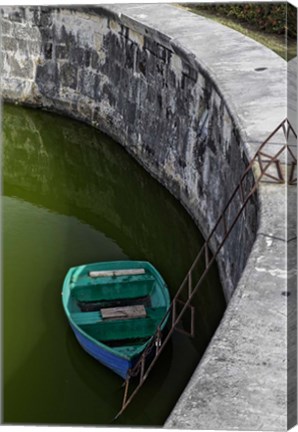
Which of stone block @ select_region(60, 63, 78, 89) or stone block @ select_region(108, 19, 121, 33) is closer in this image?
stone block @ select_region(108, 19, 121, 33)

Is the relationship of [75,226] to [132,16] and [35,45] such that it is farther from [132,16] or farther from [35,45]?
[35,45]

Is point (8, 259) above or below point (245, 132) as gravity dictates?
below

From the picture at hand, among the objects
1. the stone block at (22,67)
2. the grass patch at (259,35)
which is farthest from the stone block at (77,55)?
the grass patch at (259,35)

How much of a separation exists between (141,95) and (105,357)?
6068mm

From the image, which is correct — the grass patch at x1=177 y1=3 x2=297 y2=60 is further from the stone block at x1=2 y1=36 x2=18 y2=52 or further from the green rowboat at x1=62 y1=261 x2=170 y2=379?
the green rowboat at x1=62 y1=261 x2=170 y2=379

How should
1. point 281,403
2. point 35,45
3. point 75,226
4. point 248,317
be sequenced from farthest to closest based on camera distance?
point 35,45
point 75,226
point 248,317
point 281,403

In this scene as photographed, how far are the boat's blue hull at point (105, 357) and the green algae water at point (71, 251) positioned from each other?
198 mm

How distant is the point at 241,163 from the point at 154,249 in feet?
8.43

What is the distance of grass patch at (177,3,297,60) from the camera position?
35.1ft

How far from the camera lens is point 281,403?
12.8ft

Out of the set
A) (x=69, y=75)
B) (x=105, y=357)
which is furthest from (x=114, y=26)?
(x=105, y=357)

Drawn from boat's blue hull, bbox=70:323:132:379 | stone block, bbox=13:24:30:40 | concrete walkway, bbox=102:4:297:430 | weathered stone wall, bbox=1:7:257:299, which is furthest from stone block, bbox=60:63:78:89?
boat's blue hull, bbox=70:323:132:379

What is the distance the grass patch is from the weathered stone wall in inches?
62.8

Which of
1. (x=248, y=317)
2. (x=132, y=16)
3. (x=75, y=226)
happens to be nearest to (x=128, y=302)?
(x=75, y=226)
